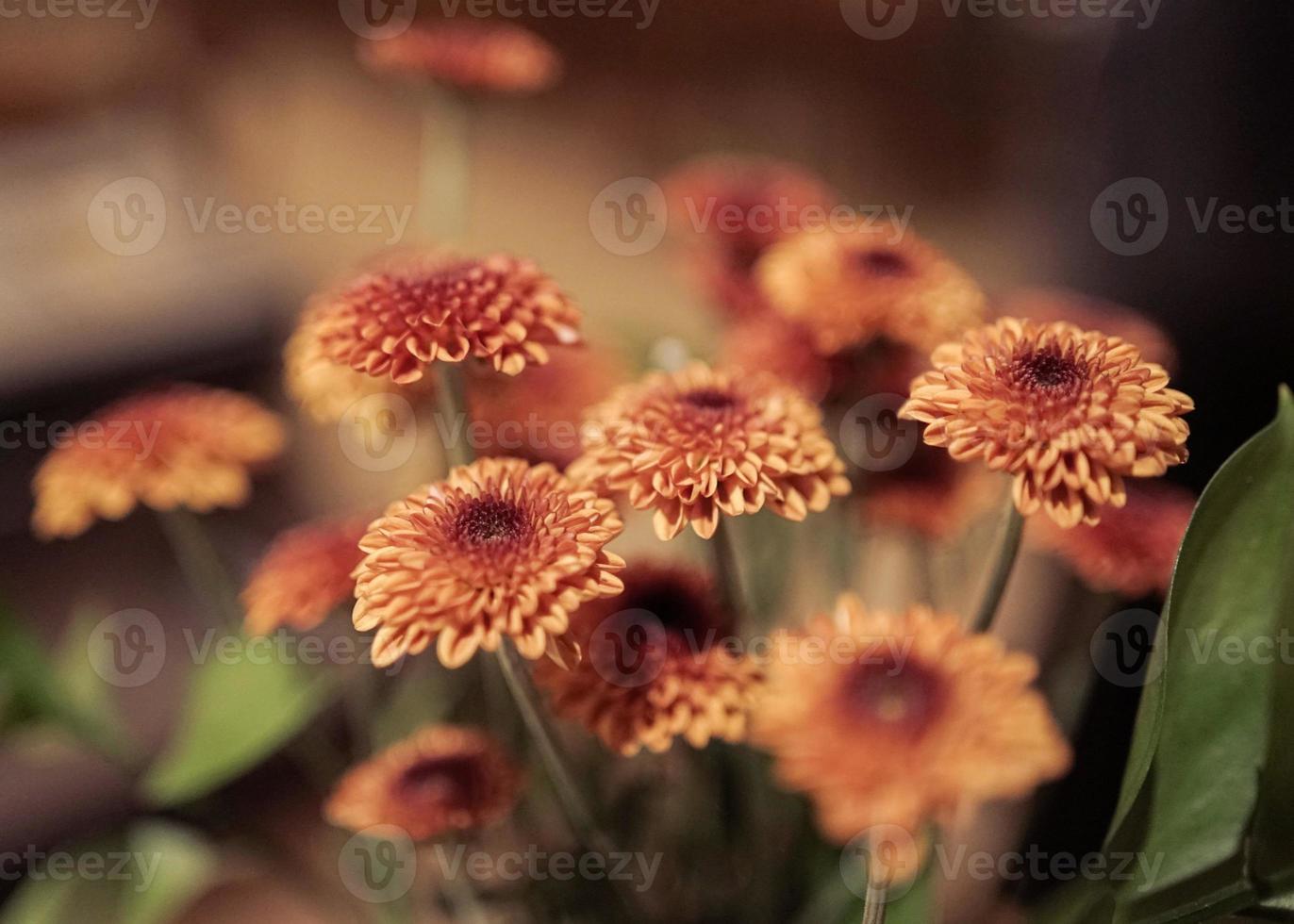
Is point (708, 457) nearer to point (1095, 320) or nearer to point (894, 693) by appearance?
point (894, 693)

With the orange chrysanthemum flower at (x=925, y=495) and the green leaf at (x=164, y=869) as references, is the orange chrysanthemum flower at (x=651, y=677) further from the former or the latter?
the green leaf at (x=164, y=869)

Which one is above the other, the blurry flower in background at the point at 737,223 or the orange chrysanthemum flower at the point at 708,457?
the blurry flower in background at the point at 737,223

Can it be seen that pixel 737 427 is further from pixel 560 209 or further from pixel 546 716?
pixel 560 209

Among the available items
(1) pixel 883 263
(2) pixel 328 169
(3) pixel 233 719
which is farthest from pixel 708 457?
(2) pixel 328 169

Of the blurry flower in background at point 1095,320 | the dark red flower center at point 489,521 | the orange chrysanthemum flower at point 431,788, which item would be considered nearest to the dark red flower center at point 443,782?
the orange chrysanthemum flower at point 431,788

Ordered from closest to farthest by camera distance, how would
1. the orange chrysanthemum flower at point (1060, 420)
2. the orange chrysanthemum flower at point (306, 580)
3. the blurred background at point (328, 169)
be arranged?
1. the orange chrysanthemum flower at point (1060, 420)
2. the orange chrysanthemum flower at point (306, 580)
3. the blurred background at point (328, 169)
